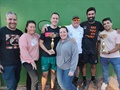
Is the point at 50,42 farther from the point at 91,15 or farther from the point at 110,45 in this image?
the point at 110,45

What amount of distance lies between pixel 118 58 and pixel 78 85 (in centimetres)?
114

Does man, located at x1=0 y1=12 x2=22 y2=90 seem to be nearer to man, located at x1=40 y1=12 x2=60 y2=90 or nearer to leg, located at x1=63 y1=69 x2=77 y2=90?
man, located at x1=40 y1=12 x2=60 y2=90

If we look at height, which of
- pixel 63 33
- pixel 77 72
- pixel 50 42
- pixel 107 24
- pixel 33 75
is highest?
pixel 107 24

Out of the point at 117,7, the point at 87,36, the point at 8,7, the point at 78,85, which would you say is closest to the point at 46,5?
the point at 8,7

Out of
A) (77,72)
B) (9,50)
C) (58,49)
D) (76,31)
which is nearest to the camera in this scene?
(9,50)

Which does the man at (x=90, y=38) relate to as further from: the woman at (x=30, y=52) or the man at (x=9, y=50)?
the man at (x=9, y=50)

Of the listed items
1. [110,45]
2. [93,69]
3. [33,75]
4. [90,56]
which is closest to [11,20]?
[33,75]

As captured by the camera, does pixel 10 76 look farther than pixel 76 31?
No

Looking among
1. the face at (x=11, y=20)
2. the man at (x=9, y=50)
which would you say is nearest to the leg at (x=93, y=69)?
the man at (x=9, y=50)

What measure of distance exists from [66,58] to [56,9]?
1.52m

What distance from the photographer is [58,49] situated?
3402mm

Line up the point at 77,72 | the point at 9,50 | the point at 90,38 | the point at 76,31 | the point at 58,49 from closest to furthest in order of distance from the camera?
the point at 9,50
the point at 58,49
the point at 76,31
the point at 90,38
the point at 77,72

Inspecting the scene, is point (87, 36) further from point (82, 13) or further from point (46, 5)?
point (46, 5)

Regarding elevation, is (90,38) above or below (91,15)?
below
